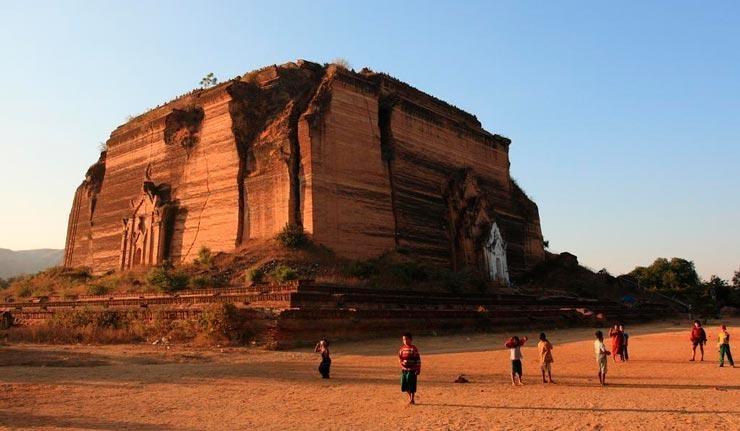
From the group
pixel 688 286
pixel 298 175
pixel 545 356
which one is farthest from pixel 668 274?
pixel 545 356

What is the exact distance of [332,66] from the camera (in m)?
27.2

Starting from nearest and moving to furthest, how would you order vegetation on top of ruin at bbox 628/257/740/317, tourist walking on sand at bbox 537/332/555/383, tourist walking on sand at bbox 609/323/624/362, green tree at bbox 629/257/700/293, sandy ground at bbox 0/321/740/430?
sandy ground at bbox 0/321/740/430, tourist walking on sand at bbox 537/332/555/383, tourist walking on sand at bbox 609/323/624/362, vegetation on top of ruin at bbox 628/257/740/317, green tree at bbox 629/257/700/293

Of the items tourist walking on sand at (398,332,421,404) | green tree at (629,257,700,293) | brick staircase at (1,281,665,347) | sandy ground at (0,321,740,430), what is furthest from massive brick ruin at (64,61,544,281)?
green tree at (629,257,700,293)

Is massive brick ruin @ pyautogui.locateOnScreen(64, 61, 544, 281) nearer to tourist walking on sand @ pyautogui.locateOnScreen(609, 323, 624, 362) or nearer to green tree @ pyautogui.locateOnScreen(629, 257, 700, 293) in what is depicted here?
tourist walking on sand @ pyautogui.locateOnScreen(609, 323, 624, 362)

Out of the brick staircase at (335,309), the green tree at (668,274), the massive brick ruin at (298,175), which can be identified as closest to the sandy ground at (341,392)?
the brick staircase at (335,309)

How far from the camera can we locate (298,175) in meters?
24.1

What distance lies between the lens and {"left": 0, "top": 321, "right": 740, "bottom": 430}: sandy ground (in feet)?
24.2

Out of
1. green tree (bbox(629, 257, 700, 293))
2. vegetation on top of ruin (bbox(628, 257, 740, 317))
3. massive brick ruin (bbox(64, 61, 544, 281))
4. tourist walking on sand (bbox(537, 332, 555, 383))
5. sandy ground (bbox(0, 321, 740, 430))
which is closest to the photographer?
sandy ground (bbox(0, 321, 740, 430))

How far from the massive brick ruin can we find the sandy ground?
1000 cm

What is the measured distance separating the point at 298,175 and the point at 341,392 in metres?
15.3

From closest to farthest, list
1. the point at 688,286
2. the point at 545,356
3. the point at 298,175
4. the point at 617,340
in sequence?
the point at 545,356 < the point at 617,340 < the point at 298,175 < the point at 688,286

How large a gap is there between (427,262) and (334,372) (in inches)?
644

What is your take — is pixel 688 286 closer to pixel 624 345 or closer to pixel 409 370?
pixel 624 345

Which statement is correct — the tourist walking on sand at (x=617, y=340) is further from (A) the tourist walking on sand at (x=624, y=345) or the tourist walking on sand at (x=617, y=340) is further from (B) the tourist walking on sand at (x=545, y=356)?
(B) the tourist walking on sand at (x=545, y=356)
